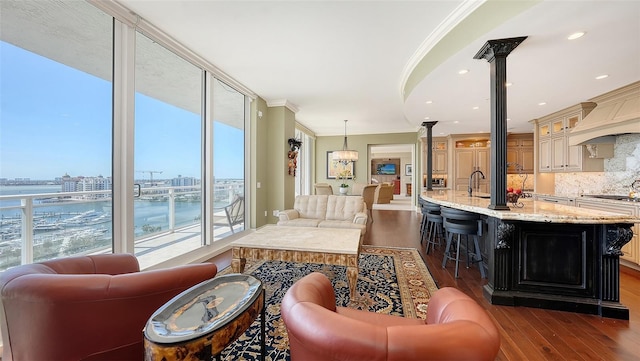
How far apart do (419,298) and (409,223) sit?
405 centimetres

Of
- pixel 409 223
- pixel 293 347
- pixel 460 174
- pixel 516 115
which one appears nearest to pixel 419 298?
pixel 293 347

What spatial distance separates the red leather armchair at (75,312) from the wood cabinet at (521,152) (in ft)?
28.4

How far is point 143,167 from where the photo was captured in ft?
9.88

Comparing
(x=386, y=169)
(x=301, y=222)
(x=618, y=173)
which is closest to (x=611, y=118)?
(x=618, y=173)

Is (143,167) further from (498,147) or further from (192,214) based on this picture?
(498,147)

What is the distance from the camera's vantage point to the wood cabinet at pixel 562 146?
430cm

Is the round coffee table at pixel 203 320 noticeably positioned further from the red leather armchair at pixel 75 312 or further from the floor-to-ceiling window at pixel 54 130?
the floor-to-ceiling window at pixel 54 130

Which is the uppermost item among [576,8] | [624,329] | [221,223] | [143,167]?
[576,8]

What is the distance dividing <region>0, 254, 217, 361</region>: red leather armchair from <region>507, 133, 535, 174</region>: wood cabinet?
28.4 ft

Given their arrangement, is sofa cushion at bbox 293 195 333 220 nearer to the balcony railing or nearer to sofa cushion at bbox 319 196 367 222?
sofa cushion at bbox 319 196 367 222

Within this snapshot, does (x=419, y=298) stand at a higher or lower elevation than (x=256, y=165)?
lower

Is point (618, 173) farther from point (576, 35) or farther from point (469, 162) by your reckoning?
point (469, 162)

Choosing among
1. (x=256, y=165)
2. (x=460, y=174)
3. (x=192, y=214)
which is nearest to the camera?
(x=192, y=214)

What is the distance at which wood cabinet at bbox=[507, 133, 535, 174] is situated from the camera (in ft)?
22.9
